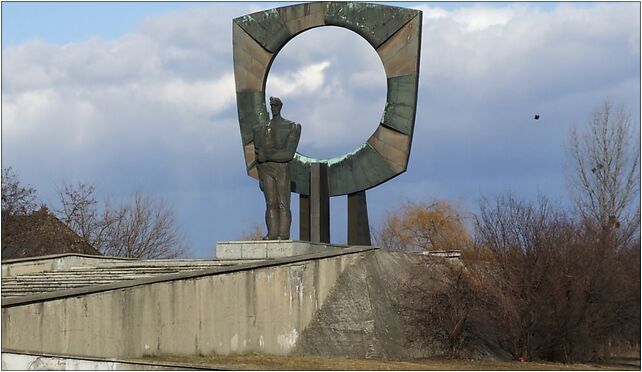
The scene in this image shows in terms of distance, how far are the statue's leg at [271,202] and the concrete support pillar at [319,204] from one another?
1.48 m

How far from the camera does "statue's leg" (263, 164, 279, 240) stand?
2344 cm

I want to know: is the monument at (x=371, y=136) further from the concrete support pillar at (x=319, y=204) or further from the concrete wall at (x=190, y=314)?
the concrete wall at (x=190, y=314)

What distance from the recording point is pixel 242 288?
20.7 metres

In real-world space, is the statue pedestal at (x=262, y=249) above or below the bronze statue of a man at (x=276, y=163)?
below

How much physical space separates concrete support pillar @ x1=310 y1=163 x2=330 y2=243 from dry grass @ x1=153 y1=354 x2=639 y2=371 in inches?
176

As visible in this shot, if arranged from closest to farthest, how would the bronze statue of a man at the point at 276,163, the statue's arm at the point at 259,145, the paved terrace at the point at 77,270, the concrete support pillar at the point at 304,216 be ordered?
1. the paved terrace at the point at 77,270
2. the bronze statue of a man at the point at 276,163
3. the statue's arm at the point at 259,145
4. the concrete support pillar at the point at 304,216

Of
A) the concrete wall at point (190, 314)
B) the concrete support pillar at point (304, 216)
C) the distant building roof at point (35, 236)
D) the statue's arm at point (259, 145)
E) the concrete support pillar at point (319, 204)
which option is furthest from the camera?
the distant building roof at point (35, 236)

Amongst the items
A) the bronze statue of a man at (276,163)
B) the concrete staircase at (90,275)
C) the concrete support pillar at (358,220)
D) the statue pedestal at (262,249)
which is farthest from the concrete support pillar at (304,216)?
the concrete staircase at (90,275)

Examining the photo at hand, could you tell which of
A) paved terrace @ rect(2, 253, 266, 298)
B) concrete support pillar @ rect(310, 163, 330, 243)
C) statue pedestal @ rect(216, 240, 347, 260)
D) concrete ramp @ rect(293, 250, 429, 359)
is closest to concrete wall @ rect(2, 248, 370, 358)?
concrete ramp @ rect(293, 250, 429, 359)

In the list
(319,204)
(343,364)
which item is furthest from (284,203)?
(343,364)

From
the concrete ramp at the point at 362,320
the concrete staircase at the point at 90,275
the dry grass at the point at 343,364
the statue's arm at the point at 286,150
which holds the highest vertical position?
the statue's arm at the point at 286,150

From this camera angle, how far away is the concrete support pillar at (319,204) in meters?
25.0

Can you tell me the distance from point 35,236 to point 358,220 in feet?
45.4

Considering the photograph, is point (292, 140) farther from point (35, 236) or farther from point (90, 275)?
point (35, 236)
